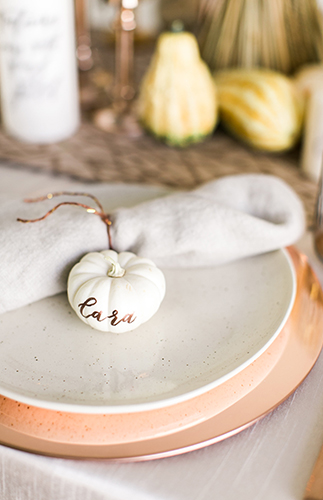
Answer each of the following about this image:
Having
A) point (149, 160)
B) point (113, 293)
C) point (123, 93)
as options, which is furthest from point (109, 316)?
point (123, 93)

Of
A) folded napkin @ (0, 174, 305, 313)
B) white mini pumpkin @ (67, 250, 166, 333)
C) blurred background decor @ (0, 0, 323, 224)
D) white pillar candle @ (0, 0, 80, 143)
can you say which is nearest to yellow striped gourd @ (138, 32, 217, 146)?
blurred background decor @ (0, 0, 323, 224)

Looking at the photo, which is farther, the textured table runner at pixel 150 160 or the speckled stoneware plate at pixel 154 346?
the textured table runner at pixel 150 160

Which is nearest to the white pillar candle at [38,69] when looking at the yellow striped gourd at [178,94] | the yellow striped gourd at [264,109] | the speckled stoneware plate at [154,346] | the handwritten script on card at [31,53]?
the handwritten script on card at [31,53]

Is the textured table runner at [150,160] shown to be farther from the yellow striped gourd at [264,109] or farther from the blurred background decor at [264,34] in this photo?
the blurred background decor at [264,34]

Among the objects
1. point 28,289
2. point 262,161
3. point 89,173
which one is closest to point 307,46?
point 262,161

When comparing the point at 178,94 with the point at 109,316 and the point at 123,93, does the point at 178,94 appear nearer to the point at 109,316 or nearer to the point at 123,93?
the point at 123,93

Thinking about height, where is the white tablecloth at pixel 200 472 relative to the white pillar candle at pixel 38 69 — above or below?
below

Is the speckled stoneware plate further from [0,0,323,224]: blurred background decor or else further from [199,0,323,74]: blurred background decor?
[199,0,323,74]: blurred background decor
